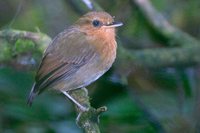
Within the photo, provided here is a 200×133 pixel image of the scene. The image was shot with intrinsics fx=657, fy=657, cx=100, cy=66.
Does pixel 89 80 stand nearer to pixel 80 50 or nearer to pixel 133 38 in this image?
pixel 80 50

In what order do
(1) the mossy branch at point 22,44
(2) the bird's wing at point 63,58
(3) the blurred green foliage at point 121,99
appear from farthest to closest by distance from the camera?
(3) the blurred green foliage at point 121,99 < (1) the mossy branch at point 22,44 < (2) the bird's wing at point 63,58

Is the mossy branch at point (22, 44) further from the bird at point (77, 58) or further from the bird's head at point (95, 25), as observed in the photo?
the bird's head at point (95, 25)

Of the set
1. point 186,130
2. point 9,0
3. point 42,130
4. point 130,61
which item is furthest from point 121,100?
point 9,0

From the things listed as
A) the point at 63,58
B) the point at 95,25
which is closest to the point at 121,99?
the point at 95,25

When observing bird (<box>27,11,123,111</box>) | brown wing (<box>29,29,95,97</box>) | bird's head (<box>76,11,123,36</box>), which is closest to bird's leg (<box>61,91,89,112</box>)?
bird (<box>27,11,123,111</box>)

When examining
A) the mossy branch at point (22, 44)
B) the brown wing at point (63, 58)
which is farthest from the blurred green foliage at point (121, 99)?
the brown wing at point (63, 58)

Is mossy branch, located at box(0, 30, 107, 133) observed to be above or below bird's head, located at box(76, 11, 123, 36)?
below

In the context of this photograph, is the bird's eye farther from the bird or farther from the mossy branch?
the mossy branch

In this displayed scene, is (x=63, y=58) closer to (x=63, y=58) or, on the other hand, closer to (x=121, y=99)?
(x=63, y=58)

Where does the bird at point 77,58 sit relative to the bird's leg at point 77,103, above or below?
above

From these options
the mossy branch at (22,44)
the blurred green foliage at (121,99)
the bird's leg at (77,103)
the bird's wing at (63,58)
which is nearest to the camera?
the bird's leg at (77,103)
